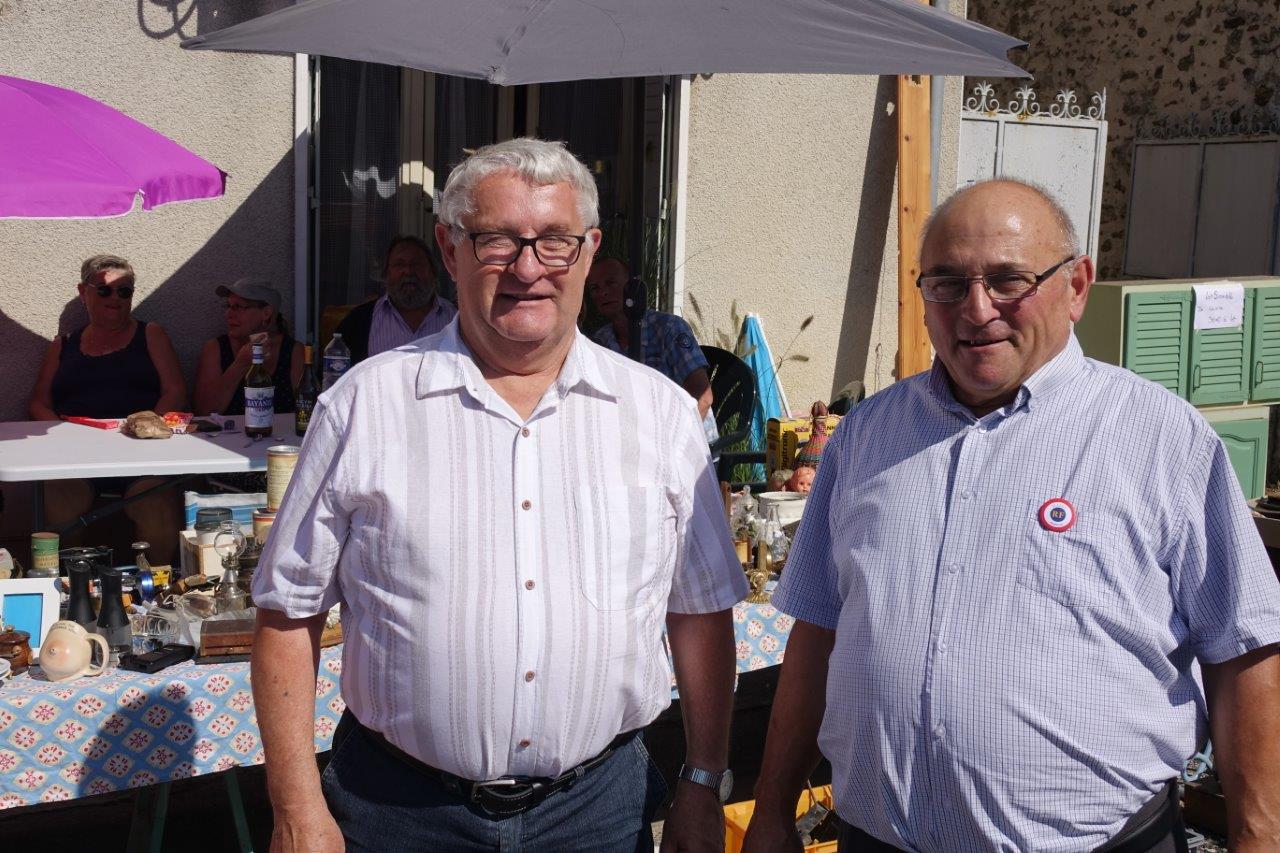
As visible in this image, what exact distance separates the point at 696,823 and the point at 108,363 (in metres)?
4.32

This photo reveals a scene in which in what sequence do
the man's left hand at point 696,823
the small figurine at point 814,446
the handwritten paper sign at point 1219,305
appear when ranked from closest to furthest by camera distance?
the man's left hand at point 696,823 → the small figurine at point 814,446 → the handwritten paper sign at point 1219,305

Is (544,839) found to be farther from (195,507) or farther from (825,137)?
(825,137)

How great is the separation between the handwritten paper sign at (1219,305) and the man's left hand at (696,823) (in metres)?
4.34

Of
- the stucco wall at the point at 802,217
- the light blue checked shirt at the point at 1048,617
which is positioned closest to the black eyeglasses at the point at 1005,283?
the light blue checked shirt at the point at 1048,617

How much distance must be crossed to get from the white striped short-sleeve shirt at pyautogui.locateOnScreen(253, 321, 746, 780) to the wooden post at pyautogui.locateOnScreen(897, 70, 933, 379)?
553 centimetres

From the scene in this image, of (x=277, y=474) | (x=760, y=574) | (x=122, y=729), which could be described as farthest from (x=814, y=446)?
(x=122, y=729)

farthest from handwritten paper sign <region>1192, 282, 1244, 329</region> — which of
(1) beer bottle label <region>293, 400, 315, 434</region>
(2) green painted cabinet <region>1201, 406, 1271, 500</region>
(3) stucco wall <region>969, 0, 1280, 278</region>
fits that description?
(3) stucco wall <region>969, 0, 1280, 278</region>

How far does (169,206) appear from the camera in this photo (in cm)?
574

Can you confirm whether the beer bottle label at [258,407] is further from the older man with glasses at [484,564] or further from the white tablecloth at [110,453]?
the older man with glasses at [484,564]

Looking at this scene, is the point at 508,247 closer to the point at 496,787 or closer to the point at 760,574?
the point at 496,787

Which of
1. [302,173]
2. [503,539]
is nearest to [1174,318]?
[302,173]

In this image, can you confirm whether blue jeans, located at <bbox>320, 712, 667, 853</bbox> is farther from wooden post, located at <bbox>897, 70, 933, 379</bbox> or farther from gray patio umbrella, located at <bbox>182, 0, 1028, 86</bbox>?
wooden post, located at <bbox>897, 70, 933, 379</bbox>

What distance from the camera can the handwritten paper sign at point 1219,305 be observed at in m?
5.64

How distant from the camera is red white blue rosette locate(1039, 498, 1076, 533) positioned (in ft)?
5.92
